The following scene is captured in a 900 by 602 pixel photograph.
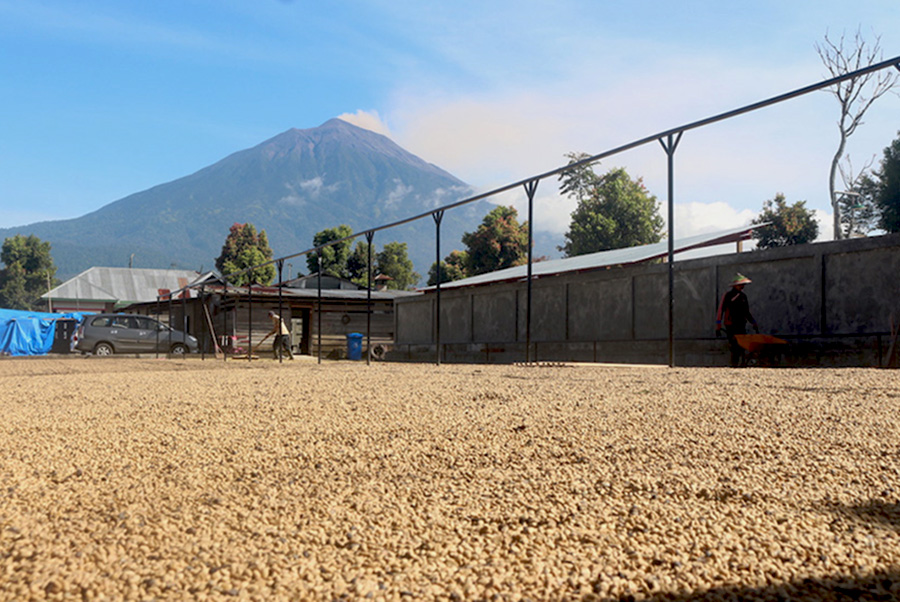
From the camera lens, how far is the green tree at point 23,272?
72.2m

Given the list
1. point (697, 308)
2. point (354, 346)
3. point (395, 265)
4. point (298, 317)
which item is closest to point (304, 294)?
point (298, 317)

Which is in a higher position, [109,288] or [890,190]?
[890,190]

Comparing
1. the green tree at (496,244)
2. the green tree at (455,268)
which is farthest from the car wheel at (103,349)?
the green tree at (455,268)

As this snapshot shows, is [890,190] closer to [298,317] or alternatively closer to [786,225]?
[786,225]

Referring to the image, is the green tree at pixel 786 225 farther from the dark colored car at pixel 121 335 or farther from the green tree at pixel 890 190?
the dark colored car at pixel 121 335

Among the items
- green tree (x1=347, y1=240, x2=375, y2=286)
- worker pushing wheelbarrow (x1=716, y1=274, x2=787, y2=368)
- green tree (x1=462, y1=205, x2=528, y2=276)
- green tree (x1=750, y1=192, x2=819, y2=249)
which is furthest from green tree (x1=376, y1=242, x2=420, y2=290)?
worker pushing wheelbarrow (x1=716, y1=274, x2=787, y2=368)

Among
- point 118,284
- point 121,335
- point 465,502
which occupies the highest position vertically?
point 118,284

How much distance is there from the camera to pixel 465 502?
2756mm

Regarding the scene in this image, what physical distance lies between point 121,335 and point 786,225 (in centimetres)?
3475

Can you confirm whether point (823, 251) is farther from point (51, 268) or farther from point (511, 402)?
point (51, 268)

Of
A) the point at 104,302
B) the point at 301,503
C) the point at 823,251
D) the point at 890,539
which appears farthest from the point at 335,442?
the point at 104,302

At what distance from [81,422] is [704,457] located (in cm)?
424

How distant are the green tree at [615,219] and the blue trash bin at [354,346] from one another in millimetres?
25006

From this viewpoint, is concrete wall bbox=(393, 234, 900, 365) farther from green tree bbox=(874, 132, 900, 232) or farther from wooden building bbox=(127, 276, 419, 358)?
green tree bbox=(874, 132, 900, 232)
